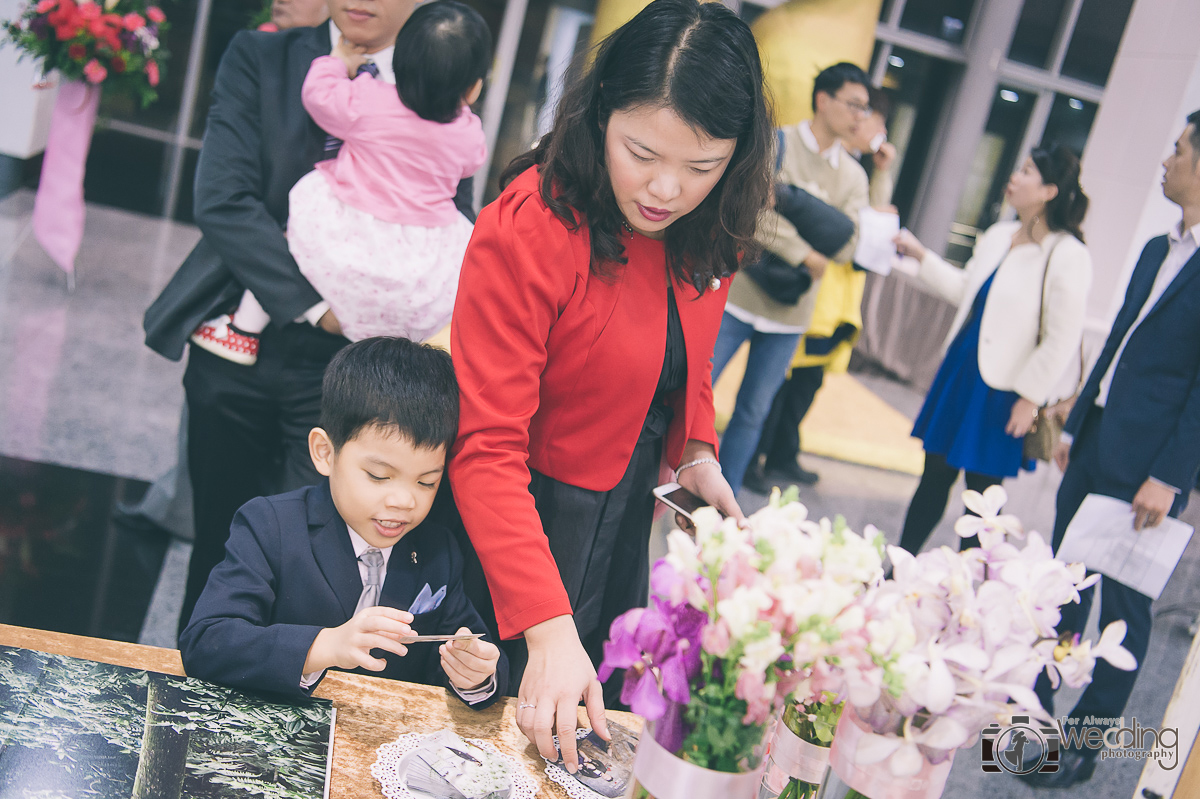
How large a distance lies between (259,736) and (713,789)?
49cm

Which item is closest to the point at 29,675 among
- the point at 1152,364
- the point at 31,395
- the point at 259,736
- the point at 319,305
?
the point at 259,736

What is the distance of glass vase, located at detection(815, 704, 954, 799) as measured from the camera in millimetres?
852

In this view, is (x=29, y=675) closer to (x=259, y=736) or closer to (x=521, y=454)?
(x=259, y=736)

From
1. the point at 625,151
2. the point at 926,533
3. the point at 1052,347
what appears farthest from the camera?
the point at 926,533

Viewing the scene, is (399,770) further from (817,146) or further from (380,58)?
(817,146)

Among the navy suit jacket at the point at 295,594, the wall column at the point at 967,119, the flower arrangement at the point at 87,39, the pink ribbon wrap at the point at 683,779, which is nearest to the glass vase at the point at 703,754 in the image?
the pink ribbon wrap at the point at 683,779

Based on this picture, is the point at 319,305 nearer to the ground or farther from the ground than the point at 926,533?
farther from the ground

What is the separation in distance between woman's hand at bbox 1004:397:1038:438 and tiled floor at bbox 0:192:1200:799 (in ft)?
3.00

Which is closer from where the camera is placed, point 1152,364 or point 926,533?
point 1152,364

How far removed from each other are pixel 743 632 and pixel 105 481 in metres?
2.84

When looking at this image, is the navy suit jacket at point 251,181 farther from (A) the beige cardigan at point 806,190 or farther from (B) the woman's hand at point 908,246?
(B) the woman's hand at point 908,246

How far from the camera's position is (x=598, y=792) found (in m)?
1.09

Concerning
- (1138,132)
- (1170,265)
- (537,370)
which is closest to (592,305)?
(537,370)

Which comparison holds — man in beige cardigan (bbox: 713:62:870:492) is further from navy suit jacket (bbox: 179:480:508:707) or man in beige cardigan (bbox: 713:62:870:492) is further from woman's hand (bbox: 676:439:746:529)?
navy suit jacket (bbox: 179:480:508:707)
